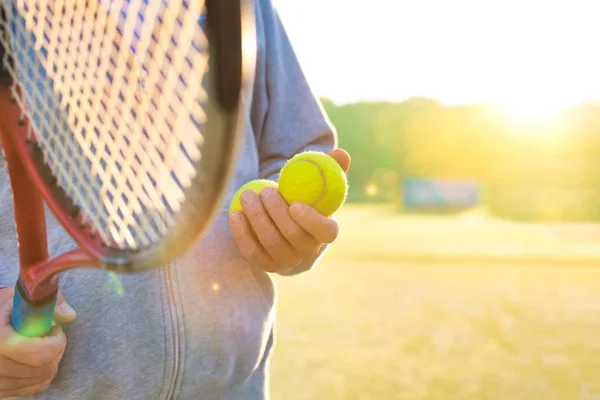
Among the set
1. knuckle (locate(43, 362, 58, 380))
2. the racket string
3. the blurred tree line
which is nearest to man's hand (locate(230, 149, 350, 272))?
the racket string

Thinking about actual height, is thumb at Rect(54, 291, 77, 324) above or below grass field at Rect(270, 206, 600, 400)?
above

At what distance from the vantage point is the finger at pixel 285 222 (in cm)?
69

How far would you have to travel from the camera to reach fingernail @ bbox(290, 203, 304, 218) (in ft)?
2.26

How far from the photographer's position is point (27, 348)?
2.34 feet

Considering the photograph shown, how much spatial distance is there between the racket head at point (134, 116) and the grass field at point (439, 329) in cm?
175

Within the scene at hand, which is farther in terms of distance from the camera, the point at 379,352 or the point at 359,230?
the point at 359,230

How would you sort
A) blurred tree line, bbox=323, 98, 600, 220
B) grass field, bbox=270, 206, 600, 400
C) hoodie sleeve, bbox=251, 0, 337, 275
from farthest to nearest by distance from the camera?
1. blurred tree line, bbox=323, 98, 600, 220
2. grass field, bbox=270, 206, 600, 400
3. hoodie sleeve, bbox=251, 0, 337, 275

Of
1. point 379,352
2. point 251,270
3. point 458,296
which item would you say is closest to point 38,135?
point 251,270

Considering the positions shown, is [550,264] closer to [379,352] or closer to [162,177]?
[379,352]

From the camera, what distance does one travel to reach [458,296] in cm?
405

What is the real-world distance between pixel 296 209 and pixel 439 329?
8.79 ft

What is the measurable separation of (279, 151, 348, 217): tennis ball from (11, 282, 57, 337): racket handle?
0.26m

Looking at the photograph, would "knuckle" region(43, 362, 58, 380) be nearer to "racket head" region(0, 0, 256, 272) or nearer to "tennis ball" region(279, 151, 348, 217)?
"racket head" region(0, 0, 256, 272)

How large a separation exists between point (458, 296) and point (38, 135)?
11.6 feet
